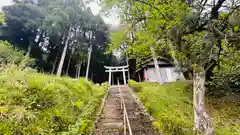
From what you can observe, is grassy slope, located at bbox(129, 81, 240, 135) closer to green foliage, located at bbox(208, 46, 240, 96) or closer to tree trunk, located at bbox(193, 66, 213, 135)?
tree trunk, located at bbox(193, 66, 213, 135)

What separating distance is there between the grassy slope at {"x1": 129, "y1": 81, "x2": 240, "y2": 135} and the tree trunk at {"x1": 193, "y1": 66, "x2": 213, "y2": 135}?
11.0 inches

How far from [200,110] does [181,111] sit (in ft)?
9.14

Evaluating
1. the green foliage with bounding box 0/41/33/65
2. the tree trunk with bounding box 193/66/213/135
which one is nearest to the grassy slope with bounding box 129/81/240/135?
the tree trunk with bounding box 193/66/213/135

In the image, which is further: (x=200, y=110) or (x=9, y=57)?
(x=9, y=57)

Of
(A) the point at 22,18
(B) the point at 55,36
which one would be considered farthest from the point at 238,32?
(A) the point at 22,18

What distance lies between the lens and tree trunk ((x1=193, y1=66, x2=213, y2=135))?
3.33m

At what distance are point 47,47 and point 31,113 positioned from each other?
2418 cm

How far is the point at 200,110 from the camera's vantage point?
345 centimetres

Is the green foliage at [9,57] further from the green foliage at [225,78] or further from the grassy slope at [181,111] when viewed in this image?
the green foliage at [225,78]

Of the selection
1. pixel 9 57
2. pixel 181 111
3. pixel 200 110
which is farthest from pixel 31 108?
pixel 181 111

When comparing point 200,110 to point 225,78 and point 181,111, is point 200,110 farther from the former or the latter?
point 225,78

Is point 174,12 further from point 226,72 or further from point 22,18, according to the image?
point 22,18

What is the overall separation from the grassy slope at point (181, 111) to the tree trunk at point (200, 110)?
0.92 ft

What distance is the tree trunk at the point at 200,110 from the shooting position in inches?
131
